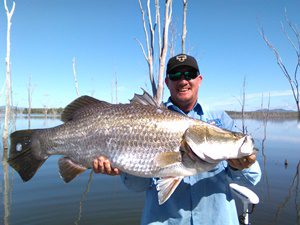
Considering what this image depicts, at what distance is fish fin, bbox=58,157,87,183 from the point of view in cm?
331

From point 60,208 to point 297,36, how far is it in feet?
24.8

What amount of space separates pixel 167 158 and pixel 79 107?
1.14 meters

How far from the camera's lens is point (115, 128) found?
319cm

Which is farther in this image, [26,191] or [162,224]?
[26,191]

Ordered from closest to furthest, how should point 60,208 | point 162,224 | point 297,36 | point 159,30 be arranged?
point 162,224 < point 297,36 < point 60,208 < point 159,30

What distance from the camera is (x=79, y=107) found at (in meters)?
3.47

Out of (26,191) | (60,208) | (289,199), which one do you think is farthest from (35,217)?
(289,199)

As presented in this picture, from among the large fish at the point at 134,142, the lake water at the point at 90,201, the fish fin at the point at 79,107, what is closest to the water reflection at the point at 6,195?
the lake water at the point at 90,201

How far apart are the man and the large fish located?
0.17m

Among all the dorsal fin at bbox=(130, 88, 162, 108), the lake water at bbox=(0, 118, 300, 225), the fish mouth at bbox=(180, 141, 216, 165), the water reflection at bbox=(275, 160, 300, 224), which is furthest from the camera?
the water reflection at bbox=(275, 160, 300, 224)

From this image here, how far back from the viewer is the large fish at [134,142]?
2.99m

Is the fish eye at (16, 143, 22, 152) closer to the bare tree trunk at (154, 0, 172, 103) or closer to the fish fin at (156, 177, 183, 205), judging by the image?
the fish fin at (156, 177, 183, 205)

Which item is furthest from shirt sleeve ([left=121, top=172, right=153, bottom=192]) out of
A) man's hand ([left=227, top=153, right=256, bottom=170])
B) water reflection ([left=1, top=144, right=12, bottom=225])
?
water reflection ([left=1, top=144, right=12, bottom=225])

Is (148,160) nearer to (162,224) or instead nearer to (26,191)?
(162,224)
